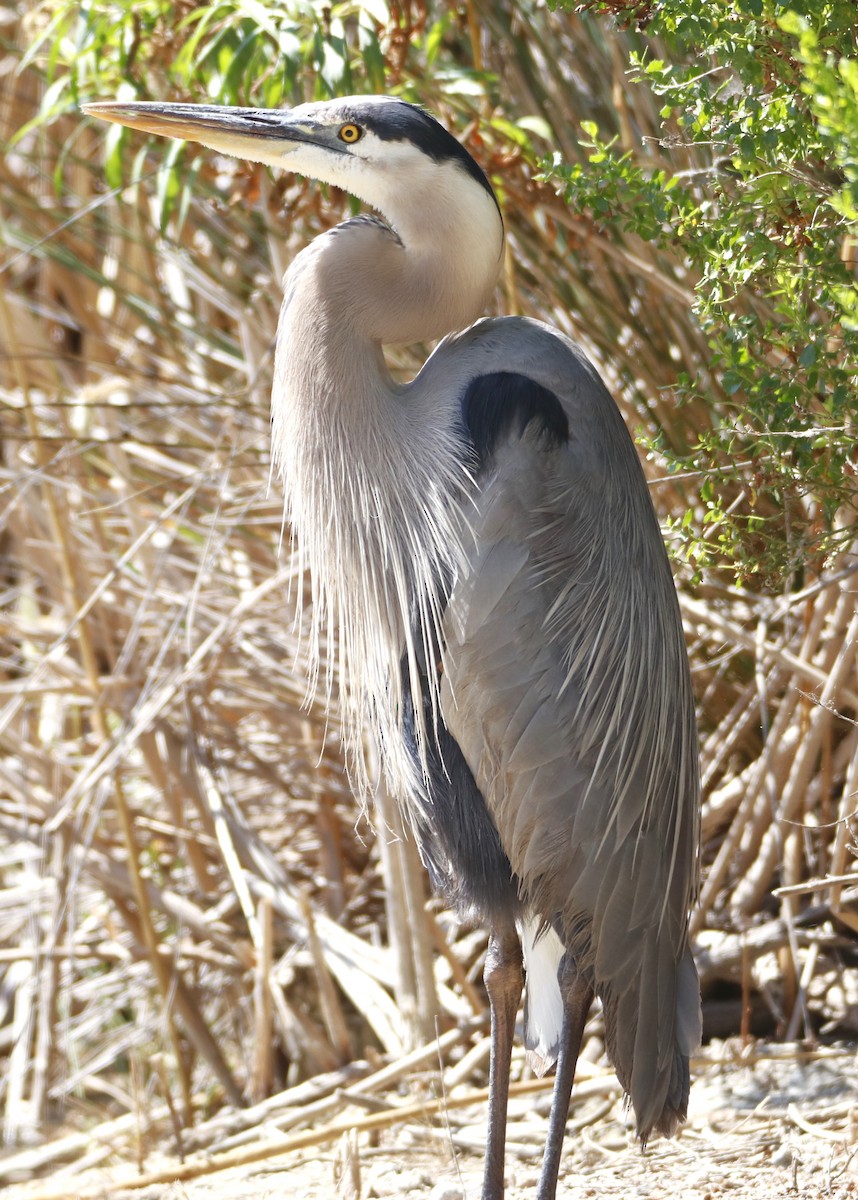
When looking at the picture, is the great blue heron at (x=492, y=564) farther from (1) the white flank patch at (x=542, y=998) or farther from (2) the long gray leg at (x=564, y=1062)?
(1) the white flank patch at (x=542, y=998)

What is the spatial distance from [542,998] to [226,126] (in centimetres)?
154

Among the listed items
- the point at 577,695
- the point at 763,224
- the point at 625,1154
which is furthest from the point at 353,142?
the point at 625,1154

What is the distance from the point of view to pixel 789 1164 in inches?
92.7

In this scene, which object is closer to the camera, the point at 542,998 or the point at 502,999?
the point at 502,999

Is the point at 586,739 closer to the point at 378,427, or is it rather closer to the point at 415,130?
the point at 378,427

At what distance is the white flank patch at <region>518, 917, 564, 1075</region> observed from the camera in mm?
2398

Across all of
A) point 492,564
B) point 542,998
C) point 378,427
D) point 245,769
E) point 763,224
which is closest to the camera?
point 763,224

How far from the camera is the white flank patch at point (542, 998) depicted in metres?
2.40

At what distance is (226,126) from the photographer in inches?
83.1

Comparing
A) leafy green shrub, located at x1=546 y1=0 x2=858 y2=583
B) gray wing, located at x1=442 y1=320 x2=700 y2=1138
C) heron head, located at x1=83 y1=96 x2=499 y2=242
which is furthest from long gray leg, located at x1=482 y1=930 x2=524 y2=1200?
heron head, located at x1=83 y1=96 x2=499 y2=242

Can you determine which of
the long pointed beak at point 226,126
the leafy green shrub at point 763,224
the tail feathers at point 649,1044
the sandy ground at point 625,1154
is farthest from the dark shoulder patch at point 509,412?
the sandy ground at point 625,1154

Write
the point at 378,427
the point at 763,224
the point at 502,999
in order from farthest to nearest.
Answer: the point at 502,999 → the point at 378,427 → the point at 763,224

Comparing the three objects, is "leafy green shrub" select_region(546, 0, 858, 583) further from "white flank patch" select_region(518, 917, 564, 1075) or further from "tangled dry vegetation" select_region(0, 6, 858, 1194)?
"white flank patch" select_region(518, 917, 564, 1075)

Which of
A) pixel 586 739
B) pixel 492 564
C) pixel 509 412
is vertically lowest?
pixel 586 739
